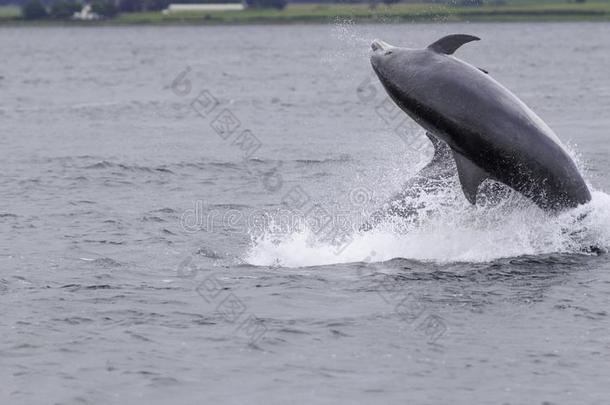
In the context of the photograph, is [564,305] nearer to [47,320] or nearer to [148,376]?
[148,376]

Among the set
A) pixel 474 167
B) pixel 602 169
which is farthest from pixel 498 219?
pixel 602 169

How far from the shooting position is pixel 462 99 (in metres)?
18.1

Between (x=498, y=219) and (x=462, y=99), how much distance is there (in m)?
3.09

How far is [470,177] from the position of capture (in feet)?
60.4

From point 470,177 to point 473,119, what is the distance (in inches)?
36.7

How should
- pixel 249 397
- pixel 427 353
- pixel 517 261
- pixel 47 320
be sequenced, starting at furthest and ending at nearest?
pixel 517 261 → pixel 47 320 → pixel 427 353 → pixel 249 397

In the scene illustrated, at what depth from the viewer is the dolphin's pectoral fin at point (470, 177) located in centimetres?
1841

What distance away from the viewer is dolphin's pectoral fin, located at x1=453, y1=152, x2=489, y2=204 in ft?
60.4
